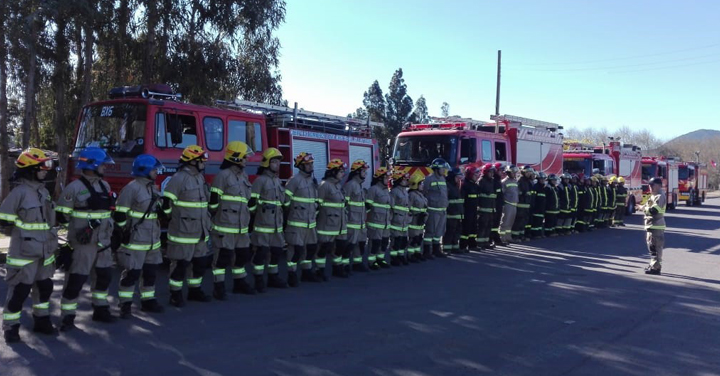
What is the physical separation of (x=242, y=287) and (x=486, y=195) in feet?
23.3

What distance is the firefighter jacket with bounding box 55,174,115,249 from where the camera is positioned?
6.48 meters

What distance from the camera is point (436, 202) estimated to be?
12.5 meters

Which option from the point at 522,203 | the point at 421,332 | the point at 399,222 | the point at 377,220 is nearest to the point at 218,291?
the point at 421,332

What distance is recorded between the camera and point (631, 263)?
12781mm

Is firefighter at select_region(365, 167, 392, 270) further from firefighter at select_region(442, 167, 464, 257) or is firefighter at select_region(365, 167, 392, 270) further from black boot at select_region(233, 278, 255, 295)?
black boot at select_region(233, 278, 255, 295)

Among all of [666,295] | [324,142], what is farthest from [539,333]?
[324,142]

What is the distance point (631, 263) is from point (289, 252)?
25.1 feet

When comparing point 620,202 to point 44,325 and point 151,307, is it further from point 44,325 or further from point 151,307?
point 44,325

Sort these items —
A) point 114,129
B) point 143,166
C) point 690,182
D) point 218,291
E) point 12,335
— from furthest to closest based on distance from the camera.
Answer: point 690,182 → point 114,129 → point 218,291 → point 143,166 → point 12,335

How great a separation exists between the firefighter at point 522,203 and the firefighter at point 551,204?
4.30 ft

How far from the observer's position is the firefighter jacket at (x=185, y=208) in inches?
296

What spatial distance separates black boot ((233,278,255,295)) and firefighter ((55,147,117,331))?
2097 millimetres

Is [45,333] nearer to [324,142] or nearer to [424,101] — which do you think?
[324,142]

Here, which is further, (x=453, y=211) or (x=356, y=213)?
(x=453, y=211)
